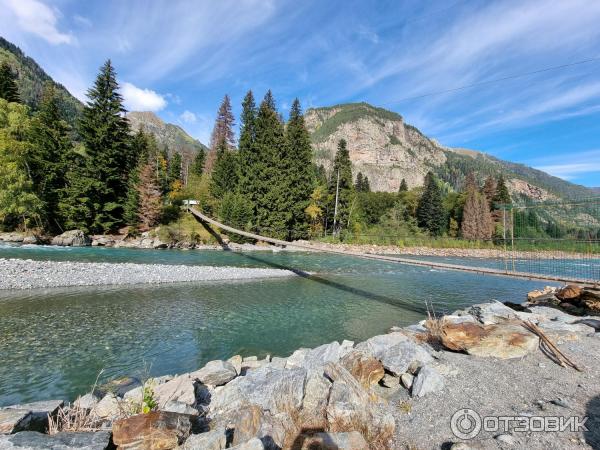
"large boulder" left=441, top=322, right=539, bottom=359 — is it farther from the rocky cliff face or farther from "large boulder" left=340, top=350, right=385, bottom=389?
the rocky cliff face

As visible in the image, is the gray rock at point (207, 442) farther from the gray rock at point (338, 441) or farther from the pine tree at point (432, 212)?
the pine tree at point (432, 212)

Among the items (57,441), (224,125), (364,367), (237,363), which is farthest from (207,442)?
(224,125)

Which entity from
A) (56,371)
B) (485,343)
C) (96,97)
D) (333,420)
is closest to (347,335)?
(485,343)

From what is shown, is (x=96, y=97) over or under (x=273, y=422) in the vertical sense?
over

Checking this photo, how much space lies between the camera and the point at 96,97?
90.8ft

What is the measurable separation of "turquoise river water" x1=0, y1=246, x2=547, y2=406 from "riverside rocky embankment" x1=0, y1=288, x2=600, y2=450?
3.76 feet

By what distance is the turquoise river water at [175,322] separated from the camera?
5320 millimetres

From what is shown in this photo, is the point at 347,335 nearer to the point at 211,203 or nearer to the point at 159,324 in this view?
the point at 159,324

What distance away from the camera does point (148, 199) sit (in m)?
28.9

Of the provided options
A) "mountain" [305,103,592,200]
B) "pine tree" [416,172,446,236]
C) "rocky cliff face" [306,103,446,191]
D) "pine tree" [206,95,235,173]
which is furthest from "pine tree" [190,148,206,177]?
"mountain" [305,103,592,200]

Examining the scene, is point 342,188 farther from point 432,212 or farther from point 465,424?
point 465,424

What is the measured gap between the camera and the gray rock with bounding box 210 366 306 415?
3400 millimetres

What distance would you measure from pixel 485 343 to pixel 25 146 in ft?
105

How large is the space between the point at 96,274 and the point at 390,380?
40.3 ft
